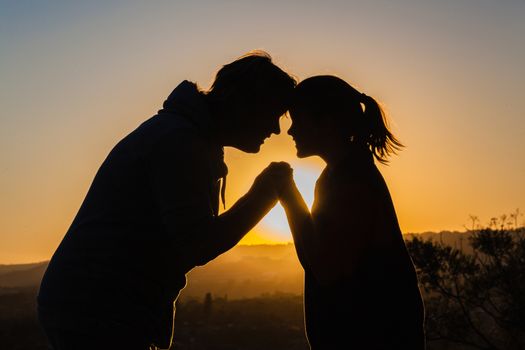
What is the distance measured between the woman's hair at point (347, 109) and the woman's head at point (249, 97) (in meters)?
0.11

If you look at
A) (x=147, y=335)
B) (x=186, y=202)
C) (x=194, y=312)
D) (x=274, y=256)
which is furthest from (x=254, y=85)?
(x=274, y=256)

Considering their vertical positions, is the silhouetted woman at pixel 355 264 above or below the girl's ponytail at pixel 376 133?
below

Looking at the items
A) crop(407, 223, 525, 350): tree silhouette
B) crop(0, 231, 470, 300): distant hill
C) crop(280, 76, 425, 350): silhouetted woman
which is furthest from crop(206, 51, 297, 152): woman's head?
crop(0, 231, 470, 300): distant hill

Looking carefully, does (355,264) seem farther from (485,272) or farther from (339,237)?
(485,272)

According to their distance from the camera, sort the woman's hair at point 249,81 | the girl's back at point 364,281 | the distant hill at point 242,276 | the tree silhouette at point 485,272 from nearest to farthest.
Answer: the girl's back at point 364,281
the woman's hair at point 249,81
the tree silhouette at point 485,272
the distant hill at point 242,276

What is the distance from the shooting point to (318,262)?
8.45 ft

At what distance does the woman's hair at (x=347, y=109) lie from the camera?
9.75 ft

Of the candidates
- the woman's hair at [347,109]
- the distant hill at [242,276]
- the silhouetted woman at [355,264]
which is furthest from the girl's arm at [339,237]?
the distant hill at [242,276]

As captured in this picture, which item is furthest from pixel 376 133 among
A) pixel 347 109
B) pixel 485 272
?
pixel 485 272

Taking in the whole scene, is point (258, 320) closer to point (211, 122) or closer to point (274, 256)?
point (211, 122)

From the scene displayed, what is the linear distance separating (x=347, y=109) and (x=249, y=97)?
1.78 feet

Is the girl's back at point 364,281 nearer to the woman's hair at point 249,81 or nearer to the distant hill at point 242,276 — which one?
the woman's hair at point 249,81

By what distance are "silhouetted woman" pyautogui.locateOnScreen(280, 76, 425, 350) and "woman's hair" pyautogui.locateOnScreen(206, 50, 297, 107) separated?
0.51 m

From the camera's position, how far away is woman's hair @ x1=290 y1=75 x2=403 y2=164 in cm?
297
